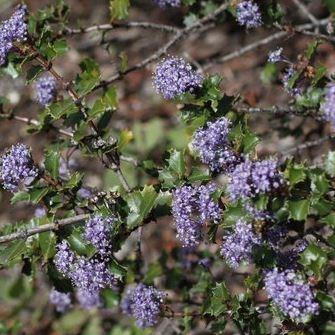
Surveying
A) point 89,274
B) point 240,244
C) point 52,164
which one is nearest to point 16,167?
point 52,164

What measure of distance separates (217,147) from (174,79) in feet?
1.26

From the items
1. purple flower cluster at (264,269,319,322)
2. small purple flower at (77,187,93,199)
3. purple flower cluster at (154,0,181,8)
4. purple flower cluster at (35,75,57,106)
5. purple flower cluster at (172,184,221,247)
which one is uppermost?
purple flower cluster at (154,0,181,8)

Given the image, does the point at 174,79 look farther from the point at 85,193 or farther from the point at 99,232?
the point at 85,193

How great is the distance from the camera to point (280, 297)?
2297mm

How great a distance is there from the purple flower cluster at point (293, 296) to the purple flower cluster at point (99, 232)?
0.74 meters

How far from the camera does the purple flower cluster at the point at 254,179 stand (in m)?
2.28

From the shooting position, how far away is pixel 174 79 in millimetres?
2730

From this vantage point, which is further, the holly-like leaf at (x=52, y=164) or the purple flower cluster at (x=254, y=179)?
the holly-like leaf at (x=52, y=164)

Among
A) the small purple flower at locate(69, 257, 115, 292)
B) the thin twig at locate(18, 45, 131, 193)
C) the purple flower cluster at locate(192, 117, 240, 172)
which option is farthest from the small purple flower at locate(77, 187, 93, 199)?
the purple flower cluster at locate(192, 117, 240, 172)

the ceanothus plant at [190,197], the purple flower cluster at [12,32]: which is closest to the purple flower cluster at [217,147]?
the ceanothus plant at [190,197]

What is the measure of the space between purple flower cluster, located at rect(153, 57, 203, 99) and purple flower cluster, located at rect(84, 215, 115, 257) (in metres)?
0.63

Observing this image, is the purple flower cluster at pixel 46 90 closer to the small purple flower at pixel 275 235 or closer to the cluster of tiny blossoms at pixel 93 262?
the cluster of tiny blossoms at pixel 93 262

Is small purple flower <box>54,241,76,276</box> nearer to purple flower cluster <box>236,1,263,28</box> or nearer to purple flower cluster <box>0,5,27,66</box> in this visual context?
purple flower cluster <box>0,5,27,66</box>

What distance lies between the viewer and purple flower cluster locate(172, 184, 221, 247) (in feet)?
8.39
